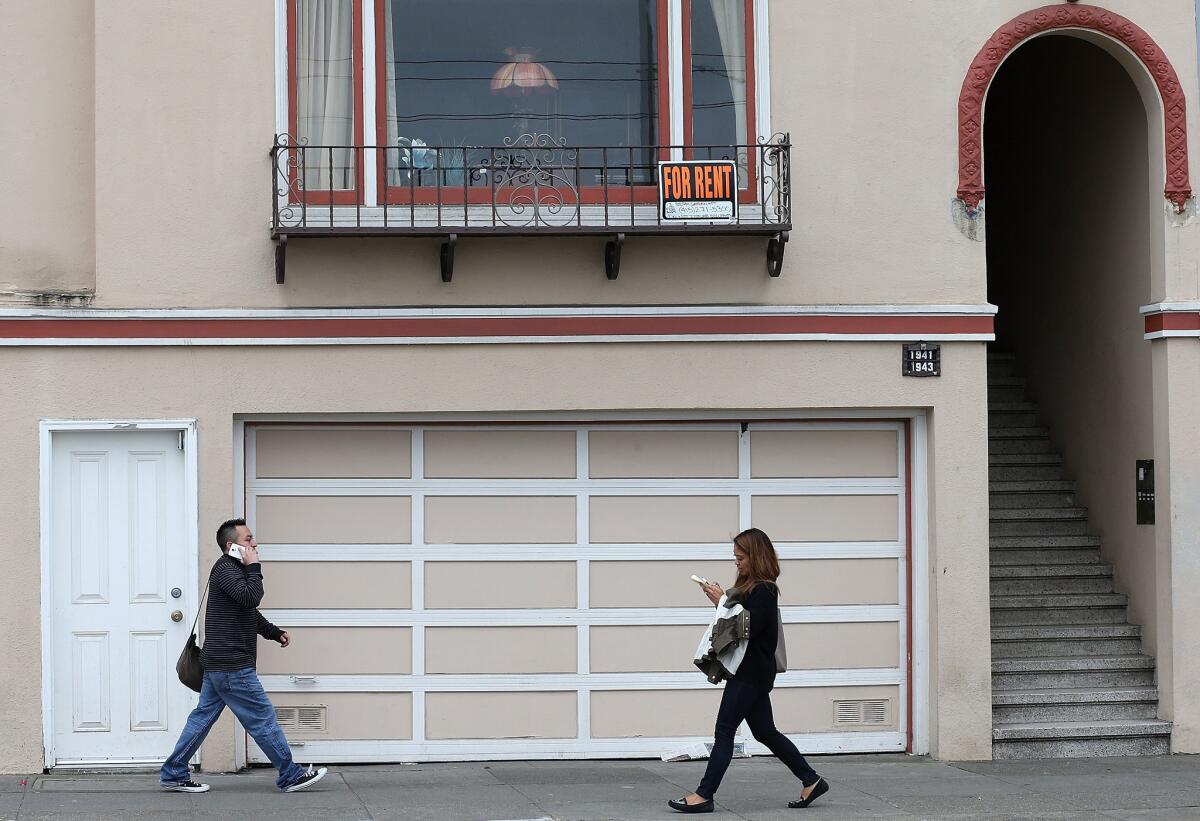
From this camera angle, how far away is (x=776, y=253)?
32.6 feet

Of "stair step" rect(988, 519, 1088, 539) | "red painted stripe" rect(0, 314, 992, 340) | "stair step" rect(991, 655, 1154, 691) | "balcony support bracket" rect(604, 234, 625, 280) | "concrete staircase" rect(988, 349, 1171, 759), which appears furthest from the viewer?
"stair step" rect(988, 519, 1088, 539)

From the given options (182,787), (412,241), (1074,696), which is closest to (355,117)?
(412,241)

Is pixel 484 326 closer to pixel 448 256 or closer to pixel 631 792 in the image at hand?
pixel 448 256

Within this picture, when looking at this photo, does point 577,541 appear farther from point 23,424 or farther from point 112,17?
point 112,17

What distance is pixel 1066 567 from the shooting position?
11.5m

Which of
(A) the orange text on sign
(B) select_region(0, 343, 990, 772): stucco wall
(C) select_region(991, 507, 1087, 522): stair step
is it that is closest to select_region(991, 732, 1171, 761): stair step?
(B) select_region(0, 343, 990, 772): stucco wall

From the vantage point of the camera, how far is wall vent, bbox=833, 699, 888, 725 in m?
10.4

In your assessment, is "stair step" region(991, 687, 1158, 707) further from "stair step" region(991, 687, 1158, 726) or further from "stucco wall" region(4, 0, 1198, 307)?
"stucco wall" region(4, 0, 1198, 307)

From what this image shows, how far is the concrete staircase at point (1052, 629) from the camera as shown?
34.2 ft

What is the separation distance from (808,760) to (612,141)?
4400 mm

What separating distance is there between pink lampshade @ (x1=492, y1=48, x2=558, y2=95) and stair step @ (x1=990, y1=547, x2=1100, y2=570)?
495 centimetres

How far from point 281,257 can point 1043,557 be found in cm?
616

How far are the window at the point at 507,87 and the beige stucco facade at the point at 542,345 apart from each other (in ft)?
0.99

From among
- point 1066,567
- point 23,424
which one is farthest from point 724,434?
point 23,424
